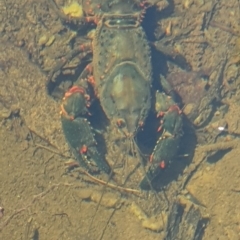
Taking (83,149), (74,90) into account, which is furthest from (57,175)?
(74,90)

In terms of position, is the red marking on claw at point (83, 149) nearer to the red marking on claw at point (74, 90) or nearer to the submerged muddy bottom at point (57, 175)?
the submerged muddy bottom at point (57, 175)

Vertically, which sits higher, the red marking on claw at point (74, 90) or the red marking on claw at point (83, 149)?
the red marking on claw at point (74, 90)

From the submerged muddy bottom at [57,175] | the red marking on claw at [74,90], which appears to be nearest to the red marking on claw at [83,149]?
the submerged muddy bottom at [57,175]

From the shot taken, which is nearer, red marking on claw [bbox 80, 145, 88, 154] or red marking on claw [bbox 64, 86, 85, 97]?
red marking on claw [bbox 80, 145, 88, 154]

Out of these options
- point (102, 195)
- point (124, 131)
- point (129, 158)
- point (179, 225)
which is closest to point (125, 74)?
point (124, 131)

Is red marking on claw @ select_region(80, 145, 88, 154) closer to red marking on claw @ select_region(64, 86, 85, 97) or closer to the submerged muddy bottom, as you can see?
the submerged muddy bottom

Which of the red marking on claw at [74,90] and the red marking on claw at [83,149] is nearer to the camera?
the red marking on claw at [83,149]

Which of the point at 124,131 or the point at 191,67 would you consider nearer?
the point at 124,131

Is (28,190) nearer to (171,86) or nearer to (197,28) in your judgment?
(171,86)

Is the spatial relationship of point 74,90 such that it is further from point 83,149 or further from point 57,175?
point 57,175

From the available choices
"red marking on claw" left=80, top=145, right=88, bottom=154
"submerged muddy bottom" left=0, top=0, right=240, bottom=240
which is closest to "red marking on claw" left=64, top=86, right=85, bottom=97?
"submerged muddy bottom" left=0, top=0, right=240, bottom=240

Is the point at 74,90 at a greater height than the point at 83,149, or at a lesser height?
greater
